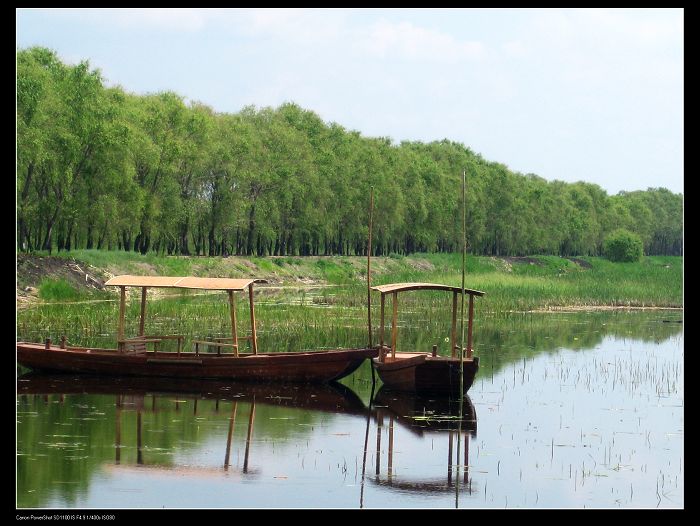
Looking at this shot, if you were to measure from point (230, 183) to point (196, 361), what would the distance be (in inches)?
1979

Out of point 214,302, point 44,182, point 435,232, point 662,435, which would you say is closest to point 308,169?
point 435,232

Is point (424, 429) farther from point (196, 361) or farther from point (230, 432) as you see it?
point (196, 361)

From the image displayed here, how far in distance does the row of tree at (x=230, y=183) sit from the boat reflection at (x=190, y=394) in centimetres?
2905

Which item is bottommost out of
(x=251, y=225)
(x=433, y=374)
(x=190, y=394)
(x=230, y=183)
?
(x=190, y=394)

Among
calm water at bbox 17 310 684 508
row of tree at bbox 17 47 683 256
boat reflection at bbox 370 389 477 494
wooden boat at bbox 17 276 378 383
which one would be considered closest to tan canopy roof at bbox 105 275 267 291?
wooden boat at bbox 17 276 378 383

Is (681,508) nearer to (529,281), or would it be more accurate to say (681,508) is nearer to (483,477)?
(483,477)

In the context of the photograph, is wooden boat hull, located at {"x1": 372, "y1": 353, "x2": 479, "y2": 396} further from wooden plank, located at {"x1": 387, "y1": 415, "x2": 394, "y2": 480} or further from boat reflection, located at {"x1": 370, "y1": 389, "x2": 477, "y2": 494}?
wooden plank, located at {"x1": 387, "y1": 415, "x2": 394, "y2": 480}

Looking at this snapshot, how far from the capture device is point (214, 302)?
47.9 m

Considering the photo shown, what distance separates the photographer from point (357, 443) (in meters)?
20.1

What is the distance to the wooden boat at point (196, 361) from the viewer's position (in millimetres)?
26281

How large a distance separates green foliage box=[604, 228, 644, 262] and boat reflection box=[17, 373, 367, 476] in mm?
104764

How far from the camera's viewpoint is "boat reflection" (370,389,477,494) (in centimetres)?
1725

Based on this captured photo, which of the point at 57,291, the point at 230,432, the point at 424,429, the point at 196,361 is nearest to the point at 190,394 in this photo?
the point at 196,361
